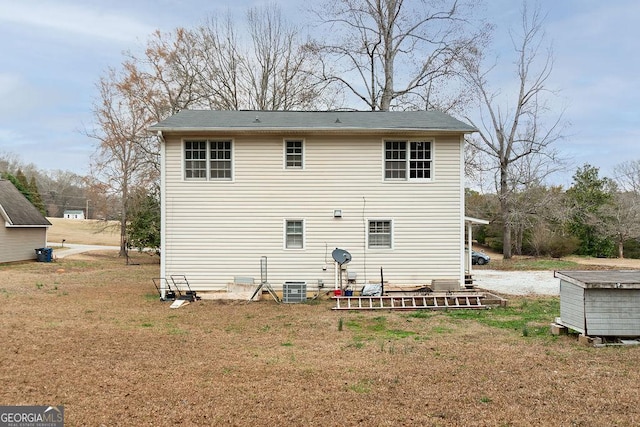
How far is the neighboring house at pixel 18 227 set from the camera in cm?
2620

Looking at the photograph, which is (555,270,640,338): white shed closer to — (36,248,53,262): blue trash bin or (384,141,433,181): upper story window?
(384,141,433,181): upper story window

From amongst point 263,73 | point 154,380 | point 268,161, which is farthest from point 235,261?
point 263,73

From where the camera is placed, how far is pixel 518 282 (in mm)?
18469

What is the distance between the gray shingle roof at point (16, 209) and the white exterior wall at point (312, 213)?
57.0ft

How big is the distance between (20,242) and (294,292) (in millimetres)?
21673

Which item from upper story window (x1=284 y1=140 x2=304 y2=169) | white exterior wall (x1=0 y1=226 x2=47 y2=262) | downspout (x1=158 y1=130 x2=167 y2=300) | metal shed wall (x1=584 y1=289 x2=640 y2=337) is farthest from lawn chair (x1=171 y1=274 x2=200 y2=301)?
white exterior wall (x1=0 y1=226 x2=47 y2=262)

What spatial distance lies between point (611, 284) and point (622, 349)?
3.48 feet

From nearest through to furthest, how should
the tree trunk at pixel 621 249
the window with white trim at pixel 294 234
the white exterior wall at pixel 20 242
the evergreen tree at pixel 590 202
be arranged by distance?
the window with white trim at pixel 294 234 < the white exterior wall at pixel 20 242 < the tree trunk at pixel 621 249 < the evergreen tree at pixel 590 202

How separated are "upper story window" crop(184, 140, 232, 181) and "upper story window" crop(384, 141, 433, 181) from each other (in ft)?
16.0

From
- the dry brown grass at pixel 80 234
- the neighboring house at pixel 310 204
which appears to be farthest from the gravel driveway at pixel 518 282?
the dry brown grass at pixel 80 234

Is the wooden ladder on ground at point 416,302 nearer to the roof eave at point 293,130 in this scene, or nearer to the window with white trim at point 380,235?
the window with white trim at point 380,235

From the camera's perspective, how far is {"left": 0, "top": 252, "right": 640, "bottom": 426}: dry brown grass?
200 inches

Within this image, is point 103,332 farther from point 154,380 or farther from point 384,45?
point 384,45

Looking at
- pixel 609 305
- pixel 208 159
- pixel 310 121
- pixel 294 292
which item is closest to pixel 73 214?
pixel 208 159
